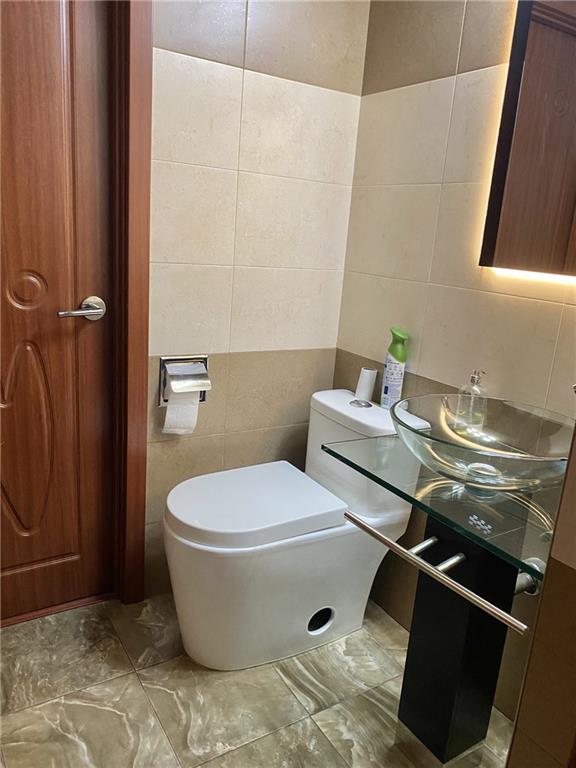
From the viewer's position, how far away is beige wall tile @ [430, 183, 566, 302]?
5.10 feet

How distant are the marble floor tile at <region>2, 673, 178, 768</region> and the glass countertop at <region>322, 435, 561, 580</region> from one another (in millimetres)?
867

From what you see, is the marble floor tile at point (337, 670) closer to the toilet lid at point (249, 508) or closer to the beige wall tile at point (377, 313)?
the toilet lid at point (249, 508)

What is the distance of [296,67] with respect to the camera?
6.08 feet

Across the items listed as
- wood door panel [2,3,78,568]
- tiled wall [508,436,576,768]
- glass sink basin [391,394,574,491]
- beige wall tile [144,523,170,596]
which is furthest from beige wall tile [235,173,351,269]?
tiled wall [508,436,576,768]

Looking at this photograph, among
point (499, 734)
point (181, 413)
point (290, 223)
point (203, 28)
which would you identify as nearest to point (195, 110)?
point (203, 28)

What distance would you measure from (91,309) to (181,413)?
409 mm

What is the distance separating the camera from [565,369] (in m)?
1.43

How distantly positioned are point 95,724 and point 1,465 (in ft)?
2.48

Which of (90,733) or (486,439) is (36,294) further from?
(486,439)

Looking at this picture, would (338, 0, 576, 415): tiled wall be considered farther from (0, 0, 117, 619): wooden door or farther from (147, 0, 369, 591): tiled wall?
(0, 0, 117, 619): wooden door

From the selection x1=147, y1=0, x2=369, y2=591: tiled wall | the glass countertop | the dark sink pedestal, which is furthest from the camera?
x1=147, y1=0, x2=369, y2=591: tiled wall

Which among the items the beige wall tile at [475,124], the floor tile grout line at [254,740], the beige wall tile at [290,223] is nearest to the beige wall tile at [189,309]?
the beige wall tile at [290,223]

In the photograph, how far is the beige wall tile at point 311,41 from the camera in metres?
1.77

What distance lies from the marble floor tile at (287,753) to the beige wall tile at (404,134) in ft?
5.12
